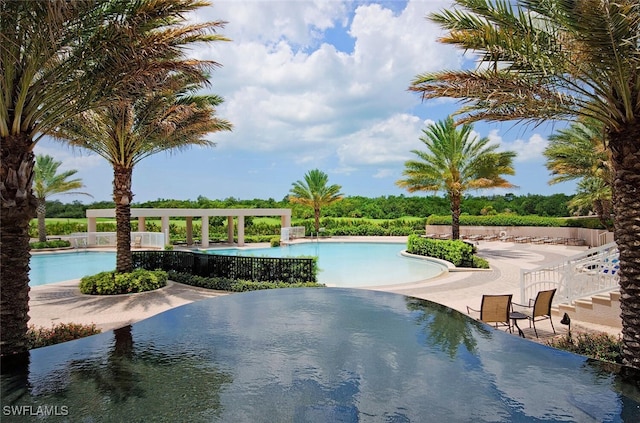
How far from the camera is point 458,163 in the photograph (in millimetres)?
23750

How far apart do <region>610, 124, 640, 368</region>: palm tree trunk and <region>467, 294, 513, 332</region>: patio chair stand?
2.41 meters

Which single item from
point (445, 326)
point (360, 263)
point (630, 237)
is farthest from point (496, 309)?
point (360, 263)

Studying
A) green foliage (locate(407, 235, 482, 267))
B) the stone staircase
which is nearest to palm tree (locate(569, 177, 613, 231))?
green foliage (locate(407, 235, 482, 267))

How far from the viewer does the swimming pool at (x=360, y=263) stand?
17000mm

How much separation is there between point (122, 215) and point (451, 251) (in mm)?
14439

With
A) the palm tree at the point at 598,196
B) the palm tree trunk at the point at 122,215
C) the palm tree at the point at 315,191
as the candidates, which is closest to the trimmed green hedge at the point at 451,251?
the palm tree at the point at 598,196

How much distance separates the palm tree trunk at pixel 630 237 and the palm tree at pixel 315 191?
109 feet

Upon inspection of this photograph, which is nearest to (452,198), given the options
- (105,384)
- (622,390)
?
(622,390)

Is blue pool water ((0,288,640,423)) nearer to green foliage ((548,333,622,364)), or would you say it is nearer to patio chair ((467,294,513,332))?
patio chair ((467,294,513,332))

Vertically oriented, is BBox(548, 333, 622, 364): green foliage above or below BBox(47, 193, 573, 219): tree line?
below

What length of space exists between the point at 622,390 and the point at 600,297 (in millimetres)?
4896

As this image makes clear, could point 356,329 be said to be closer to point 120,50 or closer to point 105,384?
point 105,384

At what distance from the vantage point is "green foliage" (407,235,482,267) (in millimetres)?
18406

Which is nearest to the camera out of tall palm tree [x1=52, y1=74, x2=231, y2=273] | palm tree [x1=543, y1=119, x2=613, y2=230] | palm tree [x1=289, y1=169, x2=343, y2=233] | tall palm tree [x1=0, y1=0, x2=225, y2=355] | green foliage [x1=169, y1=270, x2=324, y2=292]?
tall palm tree [x1=0, y1=0, x2=225, y2=355]
